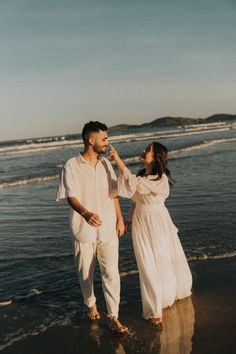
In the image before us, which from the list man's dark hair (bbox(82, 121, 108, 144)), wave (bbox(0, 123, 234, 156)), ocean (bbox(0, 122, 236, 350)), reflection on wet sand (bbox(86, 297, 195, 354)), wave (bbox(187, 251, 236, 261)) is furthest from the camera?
wave (bbox(0, 123, 234, 156))

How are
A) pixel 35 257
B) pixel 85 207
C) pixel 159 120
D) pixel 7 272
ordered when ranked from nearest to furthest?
1. pixel 85 207
2. pixel 7 272
3. pixel 35 257
4. pixel 159 120

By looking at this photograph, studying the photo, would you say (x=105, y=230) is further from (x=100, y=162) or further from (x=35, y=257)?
(x=35, y=257)

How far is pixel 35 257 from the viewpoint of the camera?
7832 millimetres

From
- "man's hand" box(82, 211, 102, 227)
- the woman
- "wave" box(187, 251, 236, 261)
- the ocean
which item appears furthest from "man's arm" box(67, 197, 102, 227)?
"wave" box(187, 251, 236, 261)

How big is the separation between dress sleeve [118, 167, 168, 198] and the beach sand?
153 centimetres

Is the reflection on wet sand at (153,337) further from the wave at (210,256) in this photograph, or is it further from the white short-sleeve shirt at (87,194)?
the wave at (210,256)

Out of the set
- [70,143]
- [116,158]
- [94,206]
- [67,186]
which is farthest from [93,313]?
[70,143]

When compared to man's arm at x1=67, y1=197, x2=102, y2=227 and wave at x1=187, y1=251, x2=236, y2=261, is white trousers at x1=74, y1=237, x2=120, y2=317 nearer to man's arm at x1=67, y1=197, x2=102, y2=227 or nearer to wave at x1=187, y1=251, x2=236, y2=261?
man's arm at x1=67, y1=197, x2=102, y2=227

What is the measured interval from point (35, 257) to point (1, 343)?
9.94 feet

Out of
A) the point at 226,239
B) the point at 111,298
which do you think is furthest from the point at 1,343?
the point at 226,239

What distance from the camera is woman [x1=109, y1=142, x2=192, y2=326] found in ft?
16.6

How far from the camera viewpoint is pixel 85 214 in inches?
178

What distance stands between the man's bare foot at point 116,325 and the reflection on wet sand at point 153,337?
2.4 inches

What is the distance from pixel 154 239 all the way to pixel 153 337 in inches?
43.3
